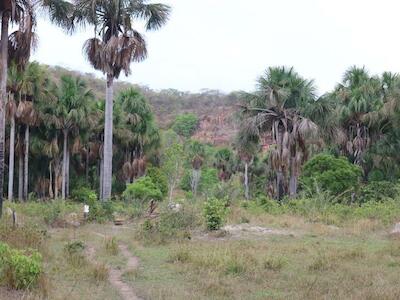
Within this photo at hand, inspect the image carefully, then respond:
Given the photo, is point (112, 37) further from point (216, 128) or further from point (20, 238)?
point (216, 128)

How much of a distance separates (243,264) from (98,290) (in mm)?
3400

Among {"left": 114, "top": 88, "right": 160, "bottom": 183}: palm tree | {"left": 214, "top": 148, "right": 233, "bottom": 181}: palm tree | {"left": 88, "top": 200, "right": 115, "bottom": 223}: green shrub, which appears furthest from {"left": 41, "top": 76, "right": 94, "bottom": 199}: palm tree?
{"left": 214, "top": 148, "right": 233, "bottom": 181}: palm tree

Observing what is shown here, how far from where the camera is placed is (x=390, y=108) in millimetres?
33156

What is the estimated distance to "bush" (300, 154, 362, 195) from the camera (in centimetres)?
3186

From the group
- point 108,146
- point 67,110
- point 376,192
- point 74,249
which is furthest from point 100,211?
point 376,192

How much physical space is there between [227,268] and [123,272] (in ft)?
6.86

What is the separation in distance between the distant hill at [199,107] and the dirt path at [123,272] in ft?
306

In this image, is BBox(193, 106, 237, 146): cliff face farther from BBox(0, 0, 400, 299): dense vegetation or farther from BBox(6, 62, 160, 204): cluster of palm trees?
BBox(6, 62, 160, 204): cluster of palm trees

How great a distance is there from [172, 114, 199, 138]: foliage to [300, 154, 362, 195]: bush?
75863 mm

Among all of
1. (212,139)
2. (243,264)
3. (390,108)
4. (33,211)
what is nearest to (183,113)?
(212,139)

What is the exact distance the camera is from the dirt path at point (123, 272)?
28.9 ft

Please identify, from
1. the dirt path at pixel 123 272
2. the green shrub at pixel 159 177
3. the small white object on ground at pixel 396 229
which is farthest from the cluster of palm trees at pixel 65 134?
the small white object on ground at pixel 396 229

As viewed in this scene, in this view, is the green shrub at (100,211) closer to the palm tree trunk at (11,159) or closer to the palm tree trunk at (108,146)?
the palm tree trunk at (108,146)

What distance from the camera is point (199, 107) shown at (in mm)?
127688
